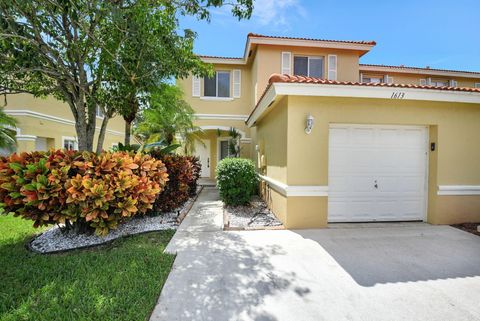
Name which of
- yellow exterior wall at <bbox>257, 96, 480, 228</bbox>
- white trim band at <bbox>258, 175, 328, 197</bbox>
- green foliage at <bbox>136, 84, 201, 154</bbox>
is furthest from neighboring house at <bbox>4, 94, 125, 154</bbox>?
white trim band at <bbox>258, 175, 328, 197</bbox>

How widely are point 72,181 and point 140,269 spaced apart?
224 cm

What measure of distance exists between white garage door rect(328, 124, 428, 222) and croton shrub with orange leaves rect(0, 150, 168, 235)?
204 inches

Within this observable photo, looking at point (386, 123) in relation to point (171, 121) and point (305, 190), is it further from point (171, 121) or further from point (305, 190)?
point (171, 121)

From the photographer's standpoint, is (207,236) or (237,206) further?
(237,206)

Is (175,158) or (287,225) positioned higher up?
(175,158)

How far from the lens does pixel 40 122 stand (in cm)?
1412

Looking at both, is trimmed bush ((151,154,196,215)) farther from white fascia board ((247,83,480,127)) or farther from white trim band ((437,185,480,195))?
white trim band ((437,185,480,195))

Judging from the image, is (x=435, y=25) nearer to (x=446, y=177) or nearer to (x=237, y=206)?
(x=446, y=177)

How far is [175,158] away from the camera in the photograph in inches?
309

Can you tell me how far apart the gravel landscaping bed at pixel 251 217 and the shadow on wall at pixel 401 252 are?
1.11 m

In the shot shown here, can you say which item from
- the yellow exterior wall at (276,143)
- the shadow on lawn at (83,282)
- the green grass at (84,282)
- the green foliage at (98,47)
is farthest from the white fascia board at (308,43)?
the shadow on lawn at (83,282)

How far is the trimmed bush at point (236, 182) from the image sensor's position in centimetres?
833

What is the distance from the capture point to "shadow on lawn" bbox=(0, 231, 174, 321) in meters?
2.84

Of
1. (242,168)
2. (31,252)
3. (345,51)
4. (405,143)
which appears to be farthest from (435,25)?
(31,252)
